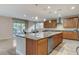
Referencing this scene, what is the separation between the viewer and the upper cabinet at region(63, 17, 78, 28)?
299 inches

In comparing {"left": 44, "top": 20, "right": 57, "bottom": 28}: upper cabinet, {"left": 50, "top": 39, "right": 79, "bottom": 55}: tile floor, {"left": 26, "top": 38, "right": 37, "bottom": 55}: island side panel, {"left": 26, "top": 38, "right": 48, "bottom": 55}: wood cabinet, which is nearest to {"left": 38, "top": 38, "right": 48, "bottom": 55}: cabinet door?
{"left": 26, "top": 38, "right": 48, "bottom": 55}: wood cabinet

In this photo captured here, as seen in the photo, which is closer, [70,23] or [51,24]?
[70,23]

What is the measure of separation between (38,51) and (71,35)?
5.65 meters

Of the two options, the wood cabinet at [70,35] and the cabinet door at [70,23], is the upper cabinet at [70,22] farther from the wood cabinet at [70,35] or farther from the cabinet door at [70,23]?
the wood cabinet at [70,35]

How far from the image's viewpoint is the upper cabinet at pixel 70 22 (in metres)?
7.59

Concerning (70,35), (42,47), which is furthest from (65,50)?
(70,35)

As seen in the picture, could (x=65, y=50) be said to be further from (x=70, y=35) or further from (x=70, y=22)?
(x=70, y=22)

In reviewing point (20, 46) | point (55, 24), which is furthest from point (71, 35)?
point (20, 46)

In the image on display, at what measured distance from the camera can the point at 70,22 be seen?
25.9ft

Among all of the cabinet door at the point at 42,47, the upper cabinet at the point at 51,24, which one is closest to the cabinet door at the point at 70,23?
the upper cabinet at the point at 51,24

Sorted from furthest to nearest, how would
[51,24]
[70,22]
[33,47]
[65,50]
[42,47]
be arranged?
[51,24], [70,22], [65,50], [42,47], [33,47]
